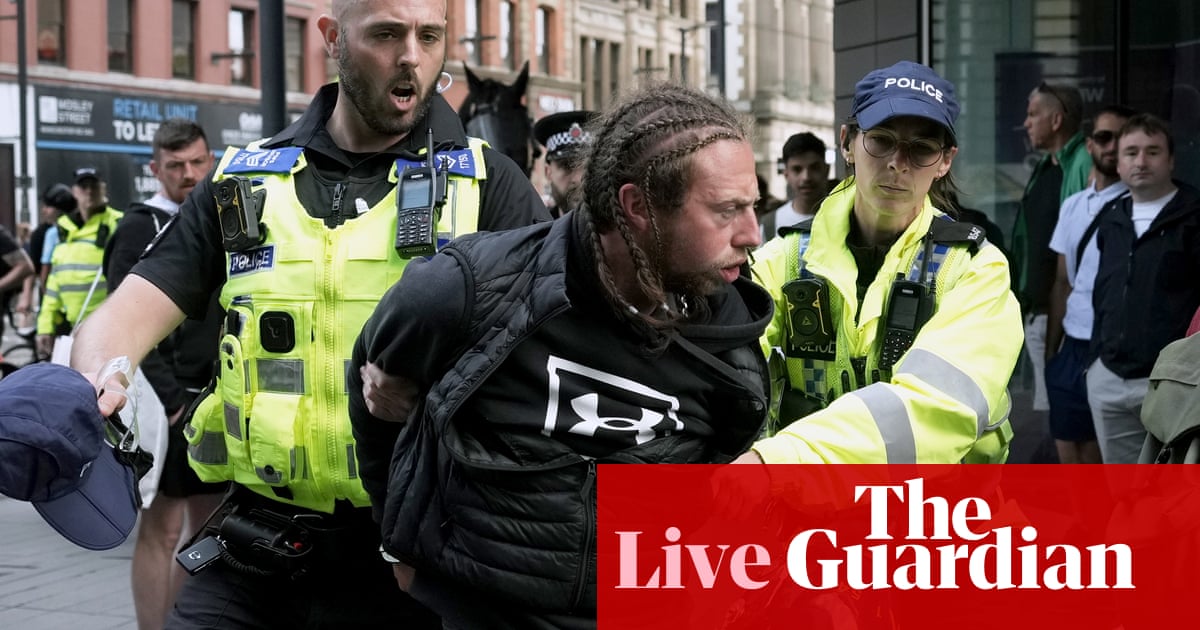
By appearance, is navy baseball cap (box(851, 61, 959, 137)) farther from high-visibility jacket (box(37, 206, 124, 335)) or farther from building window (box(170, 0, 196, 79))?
building window (box(170, 0, 196, 79))

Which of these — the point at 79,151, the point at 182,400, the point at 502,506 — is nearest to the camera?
the point at 502,506

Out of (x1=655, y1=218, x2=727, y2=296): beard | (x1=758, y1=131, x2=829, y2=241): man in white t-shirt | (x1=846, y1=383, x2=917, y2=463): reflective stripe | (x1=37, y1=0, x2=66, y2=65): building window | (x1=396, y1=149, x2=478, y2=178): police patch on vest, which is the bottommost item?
(x1=846, y1=383, x2=917, y2=463): reflective stripe

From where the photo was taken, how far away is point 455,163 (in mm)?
2939

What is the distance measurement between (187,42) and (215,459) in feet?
115

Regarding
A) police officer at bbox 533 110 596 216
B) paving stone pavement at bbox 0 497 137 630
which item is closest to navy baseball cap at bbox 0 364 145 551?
paving stone pavement at bbox 0 497 137 630

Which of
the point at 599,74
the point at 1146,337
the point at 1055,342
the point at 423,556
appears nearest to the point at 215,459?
the point at 423,556

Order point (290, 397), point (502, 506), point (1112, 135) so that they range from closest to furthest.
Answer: point (502, 506), point (290, 397), point (1112, 135)

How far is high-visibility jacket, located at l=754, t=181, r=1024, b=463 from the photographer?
2223 millimetres

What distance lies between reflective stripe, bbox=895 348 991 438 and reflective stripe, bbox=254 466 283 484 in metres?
1.24

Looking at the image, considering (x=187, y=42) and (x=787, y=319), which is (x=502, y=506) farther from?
(x=187, y=42)

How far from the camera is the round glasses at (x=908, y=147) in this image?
115 inches

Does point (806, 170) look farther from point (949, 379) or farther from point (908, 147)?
point (949, 379)

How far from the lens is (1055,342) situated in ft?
23.4

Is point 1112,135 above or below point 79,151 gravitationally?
below
